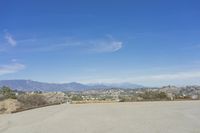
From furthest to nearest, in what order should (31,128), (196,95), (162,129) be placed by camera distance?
(196,95) < (31,128) < (162,129)

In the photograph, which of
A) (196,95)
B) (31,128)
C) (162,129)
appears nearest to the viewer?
(162,129)

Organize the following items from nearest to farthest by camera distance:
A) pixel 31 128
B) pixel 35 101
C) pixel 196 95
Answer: pixel 31 128 < pixel 35 101 < pixel 196 95

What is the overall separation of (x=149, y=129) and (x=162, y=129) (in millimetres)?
341

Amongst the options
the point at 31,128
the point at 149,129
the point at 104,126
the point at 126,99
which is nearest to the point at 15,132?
the point at 31,128

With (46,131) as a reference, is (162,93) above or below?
above

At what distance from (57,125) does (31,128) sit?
91 cm

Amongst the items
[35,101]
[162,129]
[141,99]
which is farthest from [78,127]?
[141,99]

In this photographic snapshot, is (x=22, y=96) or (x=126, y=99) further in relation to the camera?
(x=126, y=99)

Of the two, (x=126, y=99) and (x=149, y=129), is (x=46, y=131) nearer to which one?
(x=149, y=129)

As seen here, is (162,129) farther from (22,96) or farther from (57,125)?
(22,96)

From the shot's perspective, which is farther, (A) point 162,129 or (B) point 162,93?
(B) point 162,93

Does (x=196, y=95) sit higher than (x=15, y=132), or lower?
higher

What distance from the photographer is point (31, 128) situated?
34.1 feet

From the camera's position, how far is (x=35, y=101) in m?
22.3
